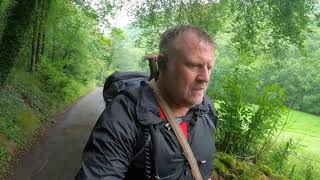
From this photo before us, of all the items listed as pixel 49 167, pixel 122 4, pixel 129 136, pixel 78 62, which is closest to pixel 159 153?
pixel 129 136

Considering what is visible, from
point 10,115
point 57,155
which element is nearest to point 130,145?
point 57,155

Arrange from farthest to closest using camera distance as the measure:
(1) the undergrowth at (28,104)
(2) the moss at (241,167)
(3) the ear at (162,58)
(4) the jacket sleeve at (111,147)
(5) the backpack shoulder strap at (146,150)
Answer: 1. (1) the undergrowth at (28,104)
2. (2) the moss at (241,167)
3. (3) the ear at (162,58)
4. (5) the backpack shoulder strap at (146,150)
5. (4) the jacket sleeve at (111,147)

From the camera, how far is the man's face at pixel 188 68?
1.99m

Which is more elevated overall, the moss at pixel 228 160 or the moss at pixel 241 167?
the moss at pixel 228 160

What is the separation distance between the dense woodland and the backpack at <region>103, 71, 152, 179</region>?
60 cm

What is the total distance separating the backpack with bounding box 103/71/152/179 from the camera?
5.97 feet

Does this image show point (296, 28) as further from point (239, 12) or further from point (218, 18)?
point (218, 18)

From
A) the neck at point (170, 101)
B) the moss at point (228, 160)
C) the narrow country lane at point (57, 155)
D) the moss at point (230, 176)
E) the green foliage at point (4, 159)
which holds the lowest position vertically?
the narrow country lane at point (57, 155)

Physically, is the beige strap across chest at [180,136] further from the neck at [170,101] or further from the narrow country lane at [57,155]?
the narrow country lane at [57,155]

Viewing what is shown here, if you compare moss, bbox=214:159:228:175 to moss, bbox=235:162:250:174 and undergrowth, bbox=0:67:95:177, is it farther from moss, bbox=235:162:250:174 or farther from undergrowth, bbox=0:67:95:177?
undergrowth, bbox=0:67:95:177

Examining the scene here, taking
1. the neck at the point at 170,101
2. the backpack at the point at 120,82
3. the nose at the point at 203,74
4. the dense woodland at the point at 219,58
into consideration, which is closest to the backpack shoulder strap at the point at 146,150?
the neck at the point at 170,101

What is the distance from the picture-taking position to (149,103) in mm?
1924

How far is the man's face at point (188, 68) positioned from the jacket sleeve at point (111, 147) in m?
0.34

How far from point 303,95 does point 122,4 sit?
23.5m
